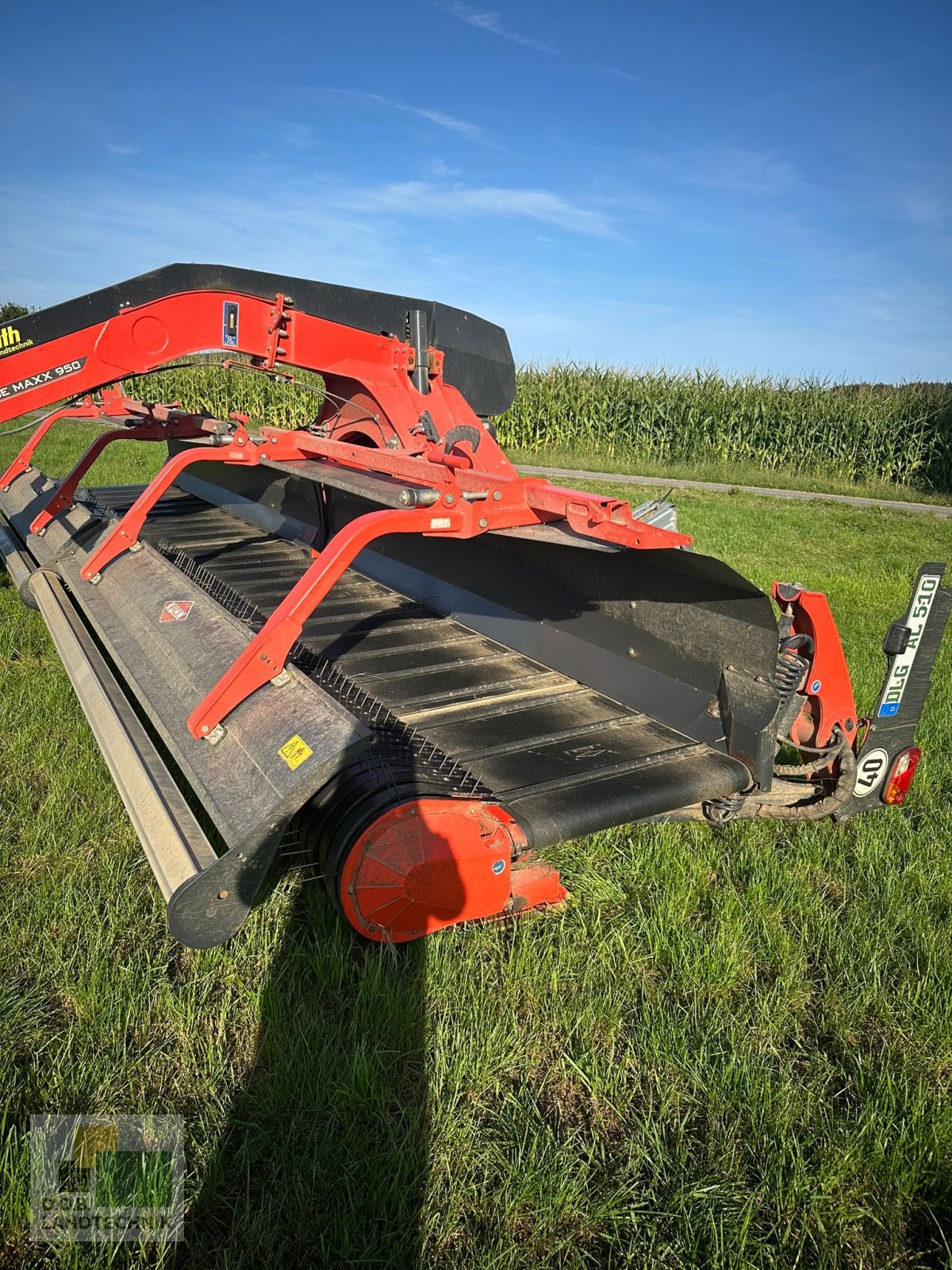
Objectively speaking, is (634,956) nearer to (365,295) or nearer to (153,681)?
(153,681)

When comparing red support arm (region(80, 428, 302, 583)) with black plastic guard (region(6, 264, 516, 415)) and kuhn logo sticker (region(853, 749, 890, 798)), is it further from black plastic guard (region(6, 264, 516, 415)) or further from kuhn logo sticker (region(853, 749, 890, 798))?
kuhn logo sticker (region(853, 749, 890, 798))

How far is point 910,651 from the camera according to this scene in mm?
2869

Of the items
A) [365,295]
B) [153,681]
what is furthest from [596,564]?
[365,295]

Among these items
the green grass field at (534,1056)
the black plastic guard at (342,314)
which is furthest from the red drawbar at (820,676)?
the black plastic guard at (342,314)

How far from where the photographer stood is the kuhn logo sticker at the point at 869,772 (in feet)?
9.95

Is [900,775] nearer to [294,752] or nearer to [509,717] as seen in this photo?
[509,717]

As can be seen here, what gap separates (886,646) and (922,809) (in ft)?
3.15

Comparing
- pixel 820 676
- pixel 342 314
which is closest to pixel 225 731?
pixel 820 676

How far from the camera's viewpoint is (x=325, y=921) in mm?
2449

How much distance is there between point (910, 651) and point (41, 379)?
3299mm

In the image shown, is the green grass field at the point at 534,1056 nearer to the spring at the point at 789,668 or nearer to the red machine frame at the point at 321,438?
the spring at the point at 789,668

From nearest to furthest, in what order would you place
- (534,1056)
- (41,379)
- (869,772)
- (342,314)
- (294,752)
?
(534,1056) → (294,752) → (869,772) → (41,379) → (342,314)

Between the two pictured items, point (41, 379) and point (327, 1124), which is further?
point (41, 379)
